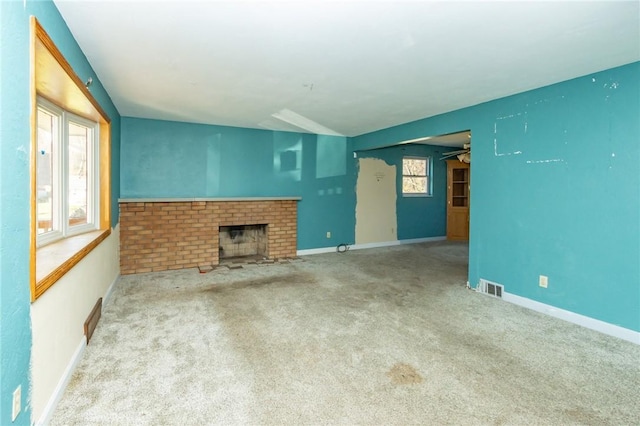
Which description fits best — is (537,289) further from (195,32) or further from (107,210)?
(107,210)

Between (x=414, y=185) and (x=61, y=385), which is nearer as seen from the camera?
(x=61, y=385)

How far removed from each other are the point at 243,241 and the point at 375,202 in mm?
2861

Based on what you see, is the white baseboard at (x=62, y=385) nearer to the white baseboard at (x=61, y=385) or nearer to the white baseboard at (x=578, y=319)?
the white baseboard at (x=61, y=385)

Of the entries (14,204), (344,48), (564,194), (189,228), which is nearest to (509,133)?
(564,194)

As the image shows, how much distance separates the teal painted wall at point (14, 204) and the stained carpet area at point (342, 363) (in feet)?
1.90

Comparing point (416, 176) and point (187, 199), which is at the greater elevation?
point (416, 176)

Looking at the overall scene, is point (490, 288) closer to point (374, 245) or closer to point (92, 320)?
point (374, 245)

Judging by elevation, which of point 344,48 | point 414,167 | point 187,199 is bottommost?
point 187,199

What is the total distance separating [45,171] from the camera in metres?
2.64

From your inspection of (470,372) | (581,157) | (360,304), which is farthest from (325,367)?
(581,157)

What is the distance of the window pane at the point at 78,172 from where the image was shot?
127 inches

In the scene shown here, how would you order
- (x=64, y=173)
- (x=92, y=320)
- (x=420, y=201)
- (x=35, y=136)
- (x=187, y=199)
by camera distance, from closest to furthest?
(x=35, y=136) → (x=92, y=320) → (x=64, y=173) → (x=187, y=199) → (x=420, y=201)

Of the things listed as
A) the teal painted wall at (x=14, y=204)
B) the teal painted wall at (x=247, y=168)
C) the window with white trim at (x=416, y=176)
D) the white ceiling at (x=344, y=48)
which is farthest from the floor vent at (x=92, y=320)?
the window with white trim at (x=416, y=176)

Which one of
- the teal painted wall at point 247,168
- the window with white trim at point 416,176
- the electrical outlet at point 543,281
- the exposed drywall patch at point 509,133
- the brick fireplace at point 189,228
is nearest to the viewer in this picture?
the electrical outlet at point 543,281
